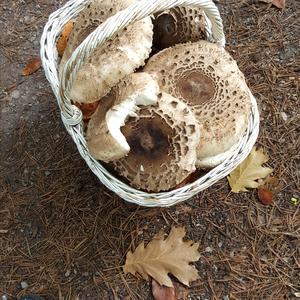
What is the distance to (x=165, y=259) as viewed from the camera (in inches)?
89.3

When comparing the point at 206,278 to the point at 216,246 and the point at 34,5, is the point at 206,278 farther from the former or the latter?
the point at 34,5

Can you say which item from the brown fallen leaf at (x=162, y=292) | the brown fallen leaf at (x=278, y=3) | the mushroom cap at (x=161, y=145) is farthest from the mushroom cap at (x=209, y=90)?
the brown fallen leaf at (x=278, y=3)

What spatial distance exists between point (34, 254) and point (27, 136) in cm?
62

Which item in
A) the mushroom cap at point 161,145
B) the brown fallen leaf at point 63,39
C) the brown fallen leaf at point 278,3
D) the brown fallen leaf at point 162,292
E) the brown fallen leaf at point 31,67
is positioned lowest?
the brown fallen leaf at point 162,292

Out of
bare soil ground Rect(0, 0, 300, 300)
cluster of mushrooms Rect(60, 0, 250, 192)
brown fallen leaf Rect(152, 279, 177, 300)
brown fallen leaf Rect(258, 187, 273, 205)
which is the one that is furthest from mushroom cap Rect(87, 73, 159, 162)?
brown fallen leaf Rect(258, 187, 273, 205)

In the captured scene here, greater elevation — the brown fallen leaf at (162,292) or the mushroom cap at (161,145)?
the mushroom cap at (161,145)

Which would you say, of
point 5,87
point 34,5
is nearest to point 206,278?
point 5,87

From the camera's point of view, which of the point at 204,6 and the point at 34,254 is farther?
the point at 34,254

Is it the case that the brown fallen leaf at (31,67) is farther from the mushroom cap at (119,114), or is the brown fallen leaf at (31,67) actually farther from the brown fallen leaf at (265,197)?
the brown fallen leaf at (265,197)

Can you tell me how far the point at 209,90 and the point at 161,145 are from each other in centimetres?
32

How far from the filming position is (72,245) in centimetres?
238

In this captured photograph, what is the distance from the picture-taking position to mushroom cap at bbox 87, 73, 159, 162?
1.79 meters

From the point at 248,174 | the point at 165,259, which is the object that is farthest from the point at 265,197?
the point at 165,259

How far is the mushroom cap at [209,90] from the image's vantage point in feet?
6.63
